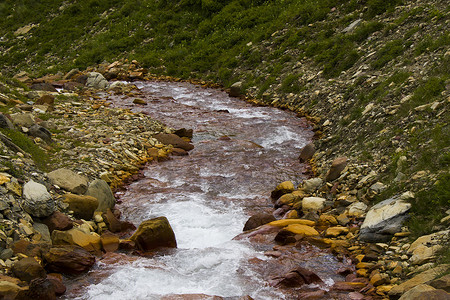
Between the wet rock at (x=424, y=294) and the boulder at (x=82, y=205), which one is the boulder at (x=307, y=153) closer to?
the boulder at (x=82, y=205)

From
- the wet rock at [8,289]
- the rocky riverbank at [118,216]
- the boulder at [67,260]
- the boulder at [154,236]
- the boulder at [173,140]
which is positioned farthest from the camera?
the boulder at [173,140]

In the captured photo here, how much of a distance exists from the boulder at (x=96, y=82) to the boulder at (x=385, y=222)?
21.7 m

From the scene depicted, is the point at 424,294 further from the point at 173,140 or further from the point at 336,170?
the point at 173,140

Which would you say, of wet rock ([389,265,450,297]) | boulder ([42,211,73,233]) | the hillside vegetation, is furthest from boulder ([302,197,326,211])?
boulder ([42,211,73,233])

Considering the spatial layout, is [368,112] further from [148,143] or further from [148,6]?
[148,6]

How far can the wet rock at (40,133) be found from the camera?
48.2 feet

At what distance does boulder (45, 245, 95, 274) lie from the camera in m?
8.48

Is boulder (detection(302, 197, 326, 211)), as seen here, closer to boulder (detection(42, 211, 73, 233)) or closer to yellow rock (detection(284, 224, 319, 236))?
yellow rock (detection(284, 224, 319, 236))

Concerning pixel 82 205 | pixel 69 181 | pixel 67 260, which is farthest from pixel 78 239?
pixel 69 181

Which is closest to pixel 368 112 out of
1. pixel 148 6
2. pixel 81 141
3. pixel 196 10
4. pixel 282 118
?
pixel 282 118

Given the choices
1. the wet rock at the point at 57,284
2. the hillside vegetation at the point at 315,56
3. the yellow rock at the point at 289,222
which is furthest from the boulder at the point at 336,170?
the wet rock at the point at 57,284

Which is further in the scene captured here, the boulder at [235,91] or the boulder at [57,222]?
the boulder at [235,91]

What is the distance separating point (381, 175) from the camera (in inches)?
437

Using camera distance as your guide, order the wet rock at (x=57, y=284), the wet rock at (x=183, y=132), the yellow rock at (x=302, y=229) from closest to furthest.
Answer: the wet rock at (x=57, y=284)
the yellow rock at (x=302, y=229)
the wet rock at (x=183, y=132)
